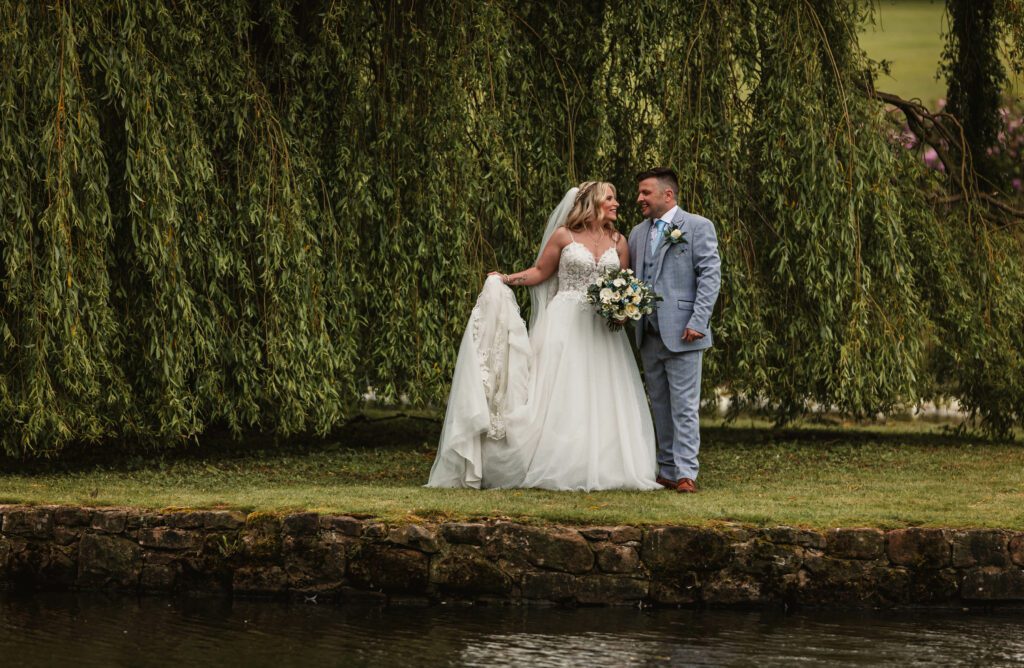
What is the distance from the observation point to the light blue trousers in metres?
8.27

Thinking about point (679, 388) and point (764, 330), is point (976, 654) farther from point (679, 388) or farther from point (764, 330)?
point (764, 330)

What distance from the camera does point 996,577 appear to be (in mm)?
6652

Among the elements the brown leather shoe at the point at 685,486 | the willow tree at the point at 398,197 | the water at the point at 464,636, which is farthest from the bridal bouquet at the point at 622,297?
the water at the point at 464,636

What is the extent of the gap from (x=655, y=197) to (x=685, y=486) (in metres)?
1.92

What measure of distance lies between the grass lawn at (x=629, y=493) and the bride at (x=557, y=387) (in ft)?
0.99

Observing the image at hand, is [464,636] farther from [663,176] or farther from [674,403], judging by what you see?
[663,176]

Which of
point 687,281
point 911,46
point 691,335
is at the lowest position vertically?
point 691,335

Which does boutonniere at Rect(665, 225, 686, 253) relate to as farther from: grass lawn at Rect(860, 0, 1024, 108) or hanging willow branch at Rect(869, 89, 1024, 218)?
grass lawn at Rect(860, 0, 1024, 108)

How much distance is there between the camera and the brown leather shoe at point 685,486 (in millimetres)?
8197

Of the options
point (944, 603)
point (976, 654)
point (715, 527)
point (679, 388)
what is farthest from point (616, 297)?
point (976, 654)

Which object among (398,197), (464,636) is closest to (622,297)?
(398,197)

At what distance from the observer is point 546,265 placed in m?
8.74

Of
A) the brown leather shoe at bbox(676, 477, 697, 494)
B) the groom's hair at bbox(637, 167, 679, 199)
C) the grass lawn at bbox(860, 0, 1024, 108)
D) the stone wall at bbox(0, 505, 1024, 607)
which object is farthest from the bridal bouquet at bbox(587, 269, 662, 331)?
the grass lawn at bbox(860, 0, 1024, 108)

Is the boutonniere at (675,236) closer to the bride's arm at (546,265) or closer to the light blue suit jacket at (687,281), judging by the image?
the light blue suit jacket at (687,281)
